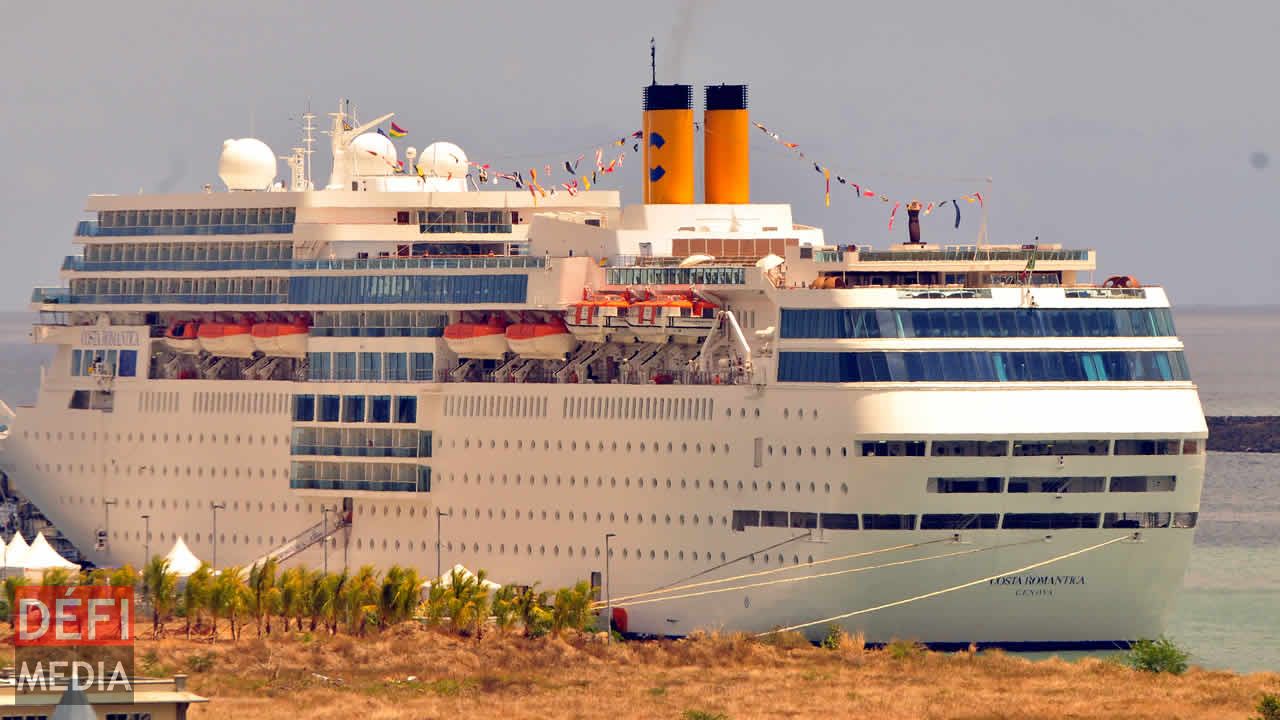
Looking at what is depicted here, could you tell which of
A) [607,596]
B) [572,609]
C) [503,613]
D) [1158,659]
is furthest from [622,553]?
[1158,659]

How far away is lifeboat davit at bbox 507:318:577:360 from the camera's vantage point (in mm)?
82062

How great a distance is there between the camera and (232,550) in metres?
87.4

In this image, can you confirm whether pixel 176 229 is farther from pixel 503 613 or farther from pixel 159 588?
pixel 503 613

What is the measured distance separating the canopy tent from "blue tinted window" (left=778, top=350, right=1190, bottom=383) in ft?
33.1

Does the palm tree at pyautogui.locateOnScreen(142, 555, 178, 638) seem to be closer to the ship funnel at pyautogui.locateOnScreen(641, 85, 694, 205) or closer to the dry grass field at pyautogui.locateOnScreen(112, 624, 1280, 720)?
the dry grass field at pyautogui.locateOnScreen(112, 624, 1280, 720)

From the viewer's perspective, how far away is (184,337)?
8981cm

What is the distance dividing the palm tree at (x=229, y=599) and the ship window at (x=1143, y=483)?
73.0 ft

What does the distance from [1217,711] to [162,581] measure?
27708 millimetres

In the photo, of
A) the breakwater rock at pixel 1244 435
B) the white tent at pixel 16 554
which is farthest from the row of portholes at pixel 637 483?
the breakwater rock at pixel 1244 435

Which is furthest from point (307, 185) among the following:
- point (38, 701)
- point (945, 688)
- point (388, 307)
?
point (38, 701)

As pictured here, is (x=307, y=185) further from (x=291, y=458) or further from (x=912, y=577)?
(x=912, y=577)

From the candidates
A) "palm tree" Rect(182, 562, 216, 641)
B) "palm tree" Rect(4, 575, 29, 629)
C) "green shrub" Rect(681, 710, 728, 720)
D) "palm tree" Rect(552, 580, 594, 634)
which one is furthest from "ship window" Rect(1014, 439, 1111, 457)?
"palm tree" Rect(4, 575, 29, 629)

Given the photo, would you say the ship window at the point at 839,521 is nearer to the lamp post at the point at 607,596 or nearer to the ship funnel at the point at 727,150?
the lamp post at the point at 607,596

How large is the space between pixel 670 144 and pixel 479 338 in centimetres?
815
